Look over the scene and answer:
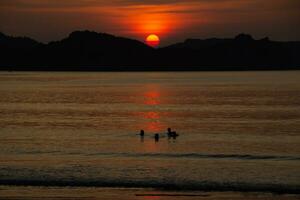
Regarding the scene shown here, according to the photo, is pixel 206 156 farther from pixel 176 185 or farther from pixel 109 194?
pixel 109 194

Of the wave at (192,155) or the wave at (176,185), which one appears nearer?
the wave at (176,185)

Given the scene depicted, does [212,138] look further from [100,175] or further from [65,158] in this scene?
[100,175]

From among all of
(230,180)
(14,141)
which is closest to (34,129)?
(14,141)

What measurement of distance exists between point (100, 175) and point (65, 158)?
674 cm

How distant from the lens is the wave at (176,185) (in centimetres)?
2544

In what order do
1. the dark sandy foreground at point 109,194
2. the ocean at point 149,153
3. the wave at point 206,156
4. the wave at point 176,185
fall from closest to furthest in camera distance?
the dark sandy foreground at point 109,194 < the wave at point 176,185 < the ocean at point 149,153 < the wave at point 206,156

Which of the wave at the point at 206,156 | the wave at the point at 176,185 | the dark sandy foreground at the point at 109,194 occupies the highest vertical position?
the wave at the point at 206,156

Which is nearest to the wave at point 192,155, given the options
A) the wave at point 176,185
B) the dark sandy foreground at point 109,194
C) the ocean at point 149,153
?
the ocean at point 149,153

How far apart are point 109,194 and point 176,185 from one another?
11.1ft

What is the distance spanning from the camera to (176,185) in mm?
26469

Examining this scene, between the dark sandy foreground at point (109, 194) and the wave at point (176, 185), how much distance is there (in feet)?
2.63

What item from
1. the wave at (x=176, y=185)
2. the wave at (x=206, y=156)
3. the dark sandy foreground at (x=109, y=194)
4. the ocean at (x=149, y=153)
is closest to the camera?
the dark sandy foreground at (x=109, y=194)

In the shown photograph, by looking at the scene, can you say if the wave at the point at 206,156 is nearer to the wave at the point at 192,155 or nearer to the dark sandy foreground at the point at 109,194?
the wave at the point at 192,155

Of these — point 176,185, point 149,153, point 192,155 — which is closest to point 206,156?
point 192,155
